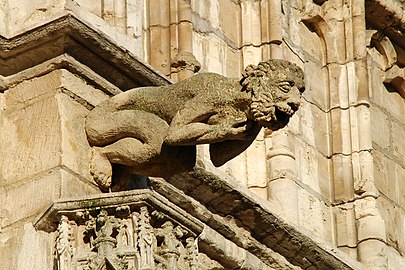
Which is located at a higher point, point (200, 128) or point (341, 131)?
point (341, 131)

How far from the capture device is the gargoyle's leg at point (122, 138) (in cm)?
1302

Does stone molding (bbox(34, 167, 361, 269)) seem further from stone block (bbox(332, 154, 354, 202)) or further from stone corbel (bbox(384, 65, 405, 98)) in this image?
stone corbel (bbox(384, 65, 405, 98))

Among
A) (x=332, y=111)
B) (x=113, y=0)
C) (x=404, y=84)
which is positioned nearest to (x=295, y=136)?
(x=332, y=111)

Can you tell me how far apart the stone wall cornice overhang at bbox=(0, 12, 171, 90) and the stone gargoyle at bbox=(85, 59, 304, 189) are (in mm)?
176

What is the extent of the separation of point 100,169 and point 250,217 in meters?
3.08

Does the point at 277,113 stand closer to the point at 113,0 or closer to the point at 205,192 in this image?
the point at 113,0

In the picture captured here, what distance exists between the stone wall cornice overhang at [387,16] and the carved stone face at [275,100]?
6.50m

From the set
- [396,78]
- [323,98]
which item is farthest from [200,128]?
[396,78]

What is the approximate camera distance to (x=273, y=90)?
1268cm

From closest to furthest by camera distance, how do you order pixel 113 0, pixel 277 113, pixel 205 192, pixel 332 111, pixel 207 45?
pixel 277 113
pixel 113 0
pixel 205 192
pixel 207 45
pixel 332 111

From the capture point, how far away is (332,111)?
60.3 feet

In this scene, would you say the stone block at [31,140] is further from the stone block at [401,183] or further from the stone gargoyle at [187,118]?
the stone block at [401,183]

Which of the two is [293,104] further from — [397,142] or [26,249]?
Answer: [397,142]

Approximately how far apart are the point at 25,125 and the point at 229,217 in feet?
9.99
